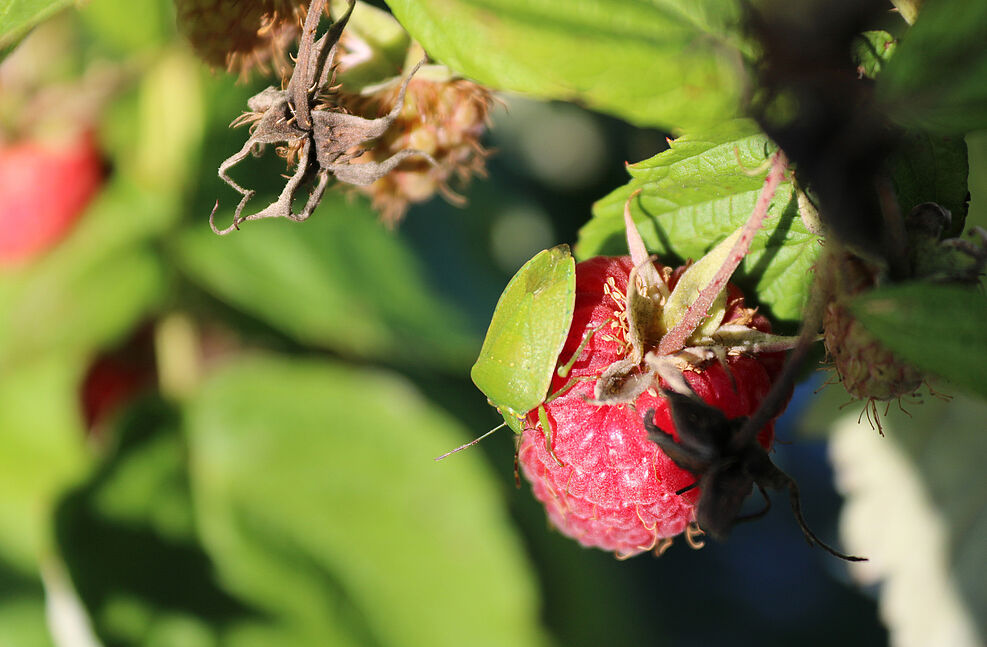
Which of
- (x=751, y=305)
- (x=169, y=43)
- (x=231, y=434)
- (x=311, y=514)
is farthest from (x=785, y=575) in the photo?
(x=169, y=43)

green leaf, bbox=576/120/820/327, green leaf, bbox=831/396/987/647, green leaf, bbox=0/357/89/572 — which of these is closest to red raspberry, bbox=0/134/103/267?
green leaf, bbox=0/357/89/572

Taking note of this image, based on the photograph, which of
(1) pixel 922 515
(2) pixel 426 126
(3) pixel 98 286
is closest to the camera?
(2) pixel 426 126

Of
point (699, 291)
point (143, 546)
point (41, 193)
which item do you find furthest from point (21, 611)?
point (699, 291)

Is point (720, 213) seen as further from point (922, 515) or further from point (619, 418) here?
point (922, 515)

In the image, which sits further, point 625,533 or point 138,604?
point 138,604

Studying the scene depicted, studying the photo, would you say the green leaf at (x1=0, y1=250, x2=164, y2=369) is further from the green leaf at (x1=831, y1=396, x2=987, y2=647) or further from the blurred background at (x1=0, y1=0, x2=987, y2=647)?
the green leaf at (x1=831, y1=396, x2=987, y2=647)

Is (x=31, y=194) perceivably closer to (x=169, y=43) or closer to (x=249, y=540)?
(x=169, y=43)

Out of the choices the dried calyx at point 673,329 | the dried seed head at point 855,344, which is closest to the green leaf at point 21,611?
the dried calyx at point 673,329

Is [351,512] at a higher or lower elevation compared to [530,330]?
lower
